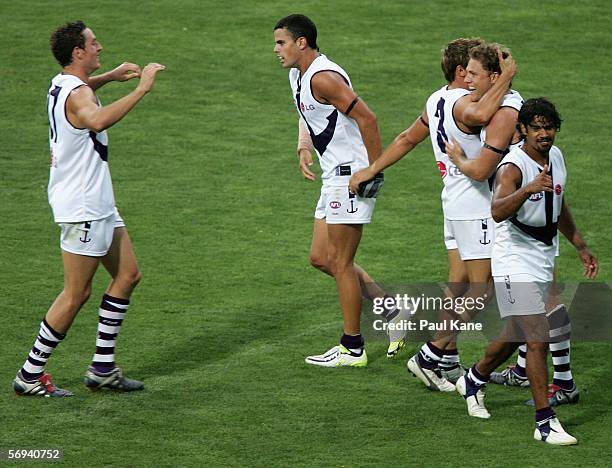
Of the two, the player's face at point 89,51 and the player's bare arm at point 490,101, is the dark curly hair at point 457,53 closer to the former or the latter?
the player's bare arm at point 490,101

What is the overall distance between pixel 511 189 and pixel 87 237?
2.76 metres

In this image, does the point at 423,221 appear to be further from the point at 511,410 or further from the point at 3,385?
the point at 3,385

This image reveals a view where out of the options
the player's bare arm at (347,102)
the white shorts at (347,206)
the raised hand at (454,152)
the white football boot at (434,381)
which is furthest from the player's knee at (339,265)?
the raised hand at (454,152)

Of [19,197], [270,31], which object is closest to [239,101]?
[270,31]

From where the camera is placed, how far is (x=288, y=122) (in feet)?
48.9

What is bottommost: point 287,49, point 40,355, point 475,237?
point 40,355

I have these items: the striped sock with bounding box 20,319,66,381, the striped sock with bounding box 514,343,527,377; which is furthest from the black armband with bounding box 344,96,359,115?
the striped sock with bounding box 20,319,66,381

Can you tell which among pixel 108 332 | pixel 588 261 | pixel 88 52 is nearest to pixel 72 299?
pixel 108 332

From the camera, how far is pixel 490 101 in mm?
7914

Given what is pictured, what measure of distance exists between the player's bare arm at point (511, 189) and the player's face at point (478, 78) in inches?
30.7

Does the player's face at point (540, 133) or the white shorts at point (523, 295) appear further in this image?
the white shorts at point (523, 295)

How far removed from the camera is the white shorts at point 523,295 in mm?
7496

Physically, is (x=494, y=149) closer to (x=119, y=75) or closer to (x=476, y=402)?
(x=476, y=402)

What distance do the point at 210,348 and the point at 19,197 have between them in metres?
4.28
